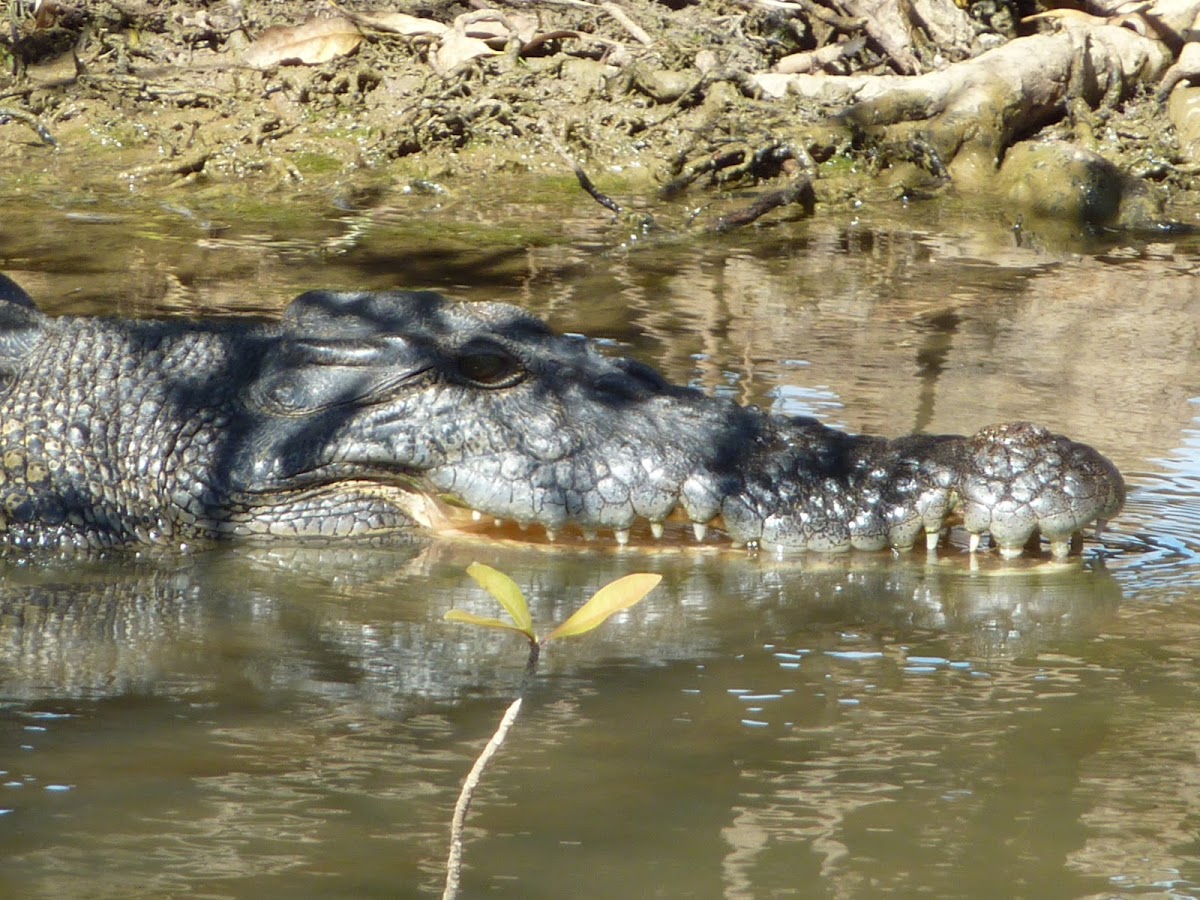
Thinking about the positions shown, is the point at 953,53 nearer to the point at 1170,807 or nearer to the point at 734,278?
the point at 734,278

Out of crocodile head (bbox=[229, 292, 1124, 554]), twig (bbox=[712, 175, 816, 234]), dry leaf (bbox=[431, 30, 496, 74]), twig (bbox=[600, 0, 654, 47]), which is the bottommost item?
crocodile head (bbox=[229, 292, 1124, 554])

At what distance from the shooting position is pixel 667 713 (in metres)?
3.56

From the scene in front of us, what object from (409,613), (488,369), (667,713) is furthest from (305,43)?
(667,713)

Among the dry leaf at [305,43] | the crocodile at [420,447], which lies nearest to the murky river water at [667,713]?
the crocodile at [420,447]

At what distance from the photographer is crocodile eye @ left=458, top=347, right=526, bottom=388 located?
494cm

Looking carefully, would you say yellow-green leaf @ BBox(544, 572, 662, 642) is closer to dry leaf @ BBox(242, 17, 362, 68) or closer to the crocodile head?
the crocodile head

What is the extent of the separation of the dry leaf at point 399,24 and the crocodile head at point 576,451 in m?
7.46

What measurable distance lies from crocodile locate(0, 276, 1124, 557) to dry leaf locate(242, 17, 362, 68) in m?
7.14

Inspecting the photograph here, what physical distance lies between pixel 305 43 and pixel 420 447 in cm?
799

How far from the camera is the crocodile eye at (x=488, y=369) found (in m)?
4.94

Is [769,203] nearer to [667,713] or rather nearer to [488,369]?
[488,369]

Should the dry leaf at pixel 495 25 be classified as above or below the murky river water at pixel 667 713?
above

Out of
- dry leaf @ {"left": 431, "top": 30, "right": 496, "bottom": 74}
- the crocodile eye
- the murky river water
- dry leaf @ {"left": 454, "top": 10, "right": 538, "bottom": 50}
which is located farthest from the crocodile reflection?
dry leaf @ {"left": 454, "top": 10, "right": 538, "bottom": 50}

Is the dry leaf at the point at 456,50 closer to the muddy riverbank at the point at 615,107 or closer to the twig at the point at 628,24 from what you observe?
the muddy riverbank at the point at 615,107
